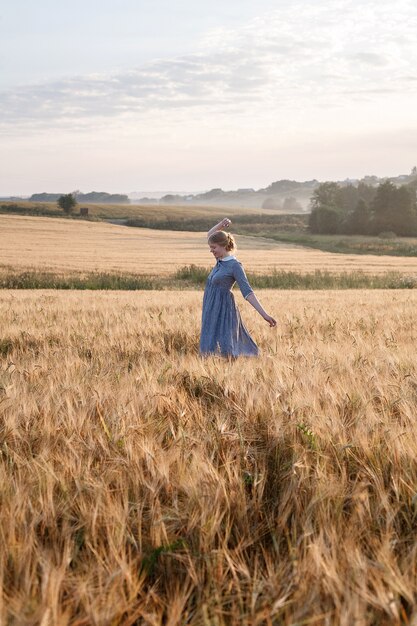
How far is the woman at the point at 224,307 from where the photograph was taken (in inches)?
229

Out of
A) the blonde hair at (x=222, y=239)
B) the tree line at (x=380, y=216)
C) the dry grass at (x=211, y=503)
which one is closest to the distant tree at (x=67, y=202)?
the tree line at (x=380, y=216)

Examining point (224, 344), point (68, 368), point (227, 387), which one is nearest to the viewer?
point (227, 387)

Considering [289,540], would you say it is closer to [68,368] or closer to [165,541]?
[165,541]

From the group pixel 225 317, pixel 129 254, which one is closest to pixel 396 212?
pixel 129 254

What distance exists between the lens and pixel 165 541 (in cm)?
142

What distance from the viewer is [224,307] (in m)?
6.06

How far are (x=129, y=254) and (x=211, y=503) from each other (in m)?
37.0

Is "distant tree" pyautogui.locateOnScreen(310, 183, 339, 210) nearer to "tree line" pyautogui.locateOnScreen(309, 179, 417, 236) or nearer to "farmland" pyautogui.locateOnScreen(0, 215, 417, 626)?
"tree line" pyautogui.locateOnScreen(309, 179, 417, 236)

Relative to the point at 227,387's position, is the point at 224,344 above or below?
below

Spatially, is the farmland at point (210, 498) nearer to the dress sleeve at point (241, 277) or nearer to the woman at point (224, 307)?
the woman at point (224, 307)

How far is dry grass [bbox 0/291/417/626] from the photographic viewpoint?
1166 millimetres

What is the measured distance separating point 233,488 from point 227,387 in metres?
1.09

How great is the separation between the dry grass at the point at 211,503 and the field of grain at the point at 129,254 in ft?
77.3

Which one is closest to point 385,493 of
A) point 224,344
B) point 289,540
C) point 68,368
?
point 289,540
